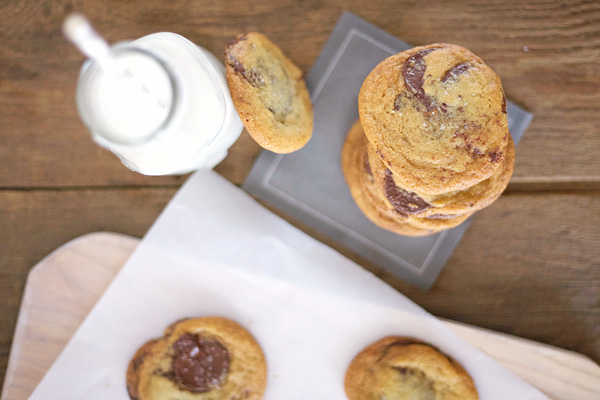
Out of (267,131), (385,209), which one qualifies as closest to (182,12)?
(267,131)

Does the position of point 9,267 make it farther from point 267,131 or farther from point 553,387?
point 553,387

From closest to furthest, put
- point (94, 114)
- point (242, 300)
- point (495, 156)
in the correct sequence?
1. point (94, 114)
2. point (495, 156)
3. point (242, 300)

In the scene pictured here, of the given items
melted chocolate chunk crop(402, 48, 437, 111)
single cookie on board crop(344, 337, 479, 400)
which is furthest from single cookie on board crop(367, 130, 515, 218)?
single cookie on board crop(344, 337, 479, 400)

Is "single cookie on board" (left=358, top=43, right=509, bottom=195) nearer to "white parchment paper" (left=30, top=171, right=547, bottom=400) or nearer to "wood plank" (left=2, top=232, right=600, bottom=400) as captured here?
"white parchment paper" (left=30, top=171, right=547, bottom=400)

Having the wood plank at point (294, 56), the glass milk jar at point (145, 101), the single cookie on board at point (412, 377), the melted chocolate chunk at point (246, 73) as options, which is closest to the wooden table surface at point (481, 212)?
the wood plank at point (294, 56)

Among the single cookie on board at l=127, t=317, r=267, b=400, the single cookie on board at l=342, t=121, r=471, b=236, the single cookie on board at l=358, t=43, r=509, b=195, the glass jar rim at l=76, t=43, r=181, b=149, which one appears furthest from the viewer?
the single cookie on board at l=127, t=317, r=267, b=400

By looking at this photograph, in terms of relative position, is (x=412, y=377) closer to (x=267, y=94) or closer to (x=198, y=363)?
(x=198, y=363)

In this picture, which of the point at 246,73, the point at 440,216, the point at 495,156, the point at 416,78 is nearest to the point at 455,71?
the point at 416,78
